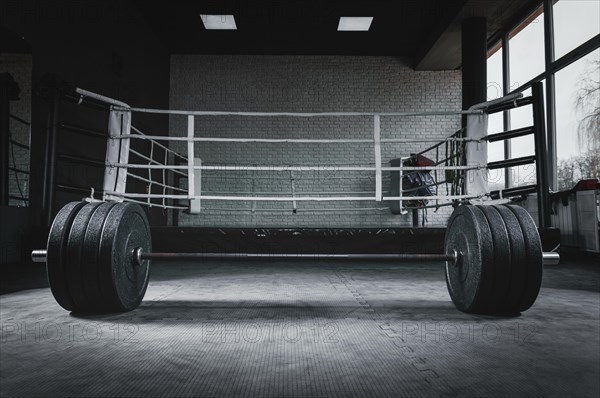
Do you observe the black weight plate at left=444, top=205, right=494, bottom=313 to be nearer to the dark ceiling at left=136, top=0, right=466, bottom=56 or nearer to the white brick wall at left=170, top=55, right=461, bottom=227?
the dark ceiling at left=136, top=0, right=466, bottom=56

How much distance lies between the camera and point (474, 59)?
7211 mm

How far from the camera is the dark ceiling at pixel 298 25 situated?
725cm

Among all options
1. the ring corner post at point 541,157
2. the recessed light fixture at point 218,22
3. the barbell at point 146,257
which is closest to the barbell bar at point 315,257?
the barbell at point 146,257

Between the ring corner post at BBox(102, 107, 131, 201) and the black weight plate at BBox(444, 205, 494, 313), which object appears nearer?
the black weight plate at BBox(444, 205, 494, 313)

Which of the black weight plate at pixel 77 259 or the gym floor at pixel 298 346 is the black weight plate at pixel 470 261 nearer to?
the gym floor at pixel 298 346

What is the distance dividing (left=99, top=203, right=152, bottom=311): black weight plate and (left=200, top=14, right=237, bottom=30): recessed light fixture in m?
6.27

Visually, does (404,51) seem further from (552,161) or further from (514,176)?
(552,161)

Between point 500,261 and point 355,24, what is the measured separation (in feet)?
22.5

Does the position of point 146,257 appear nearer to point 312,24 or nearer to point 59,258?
point 59,258

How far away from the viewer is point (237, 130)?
9164 millimetres

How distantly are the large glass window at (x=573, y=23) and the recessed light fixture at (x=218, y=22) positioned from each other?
5.40 m

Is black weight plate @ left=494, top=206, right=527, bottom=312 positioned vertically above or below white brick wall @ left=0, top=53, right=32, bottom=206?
below

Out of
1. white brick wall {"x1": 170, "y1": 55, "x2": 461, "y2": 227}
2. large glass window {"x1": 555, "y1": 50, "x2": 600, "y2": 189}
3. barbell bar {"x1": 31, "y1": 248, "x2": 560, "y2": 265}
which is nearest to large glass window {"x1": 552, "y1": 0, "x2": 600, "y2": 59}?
large glass window {"x1": 555, "y1": 50, "x2": 600, "y2": 189}

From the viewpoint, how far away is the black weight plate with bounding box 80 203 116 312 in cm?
211
